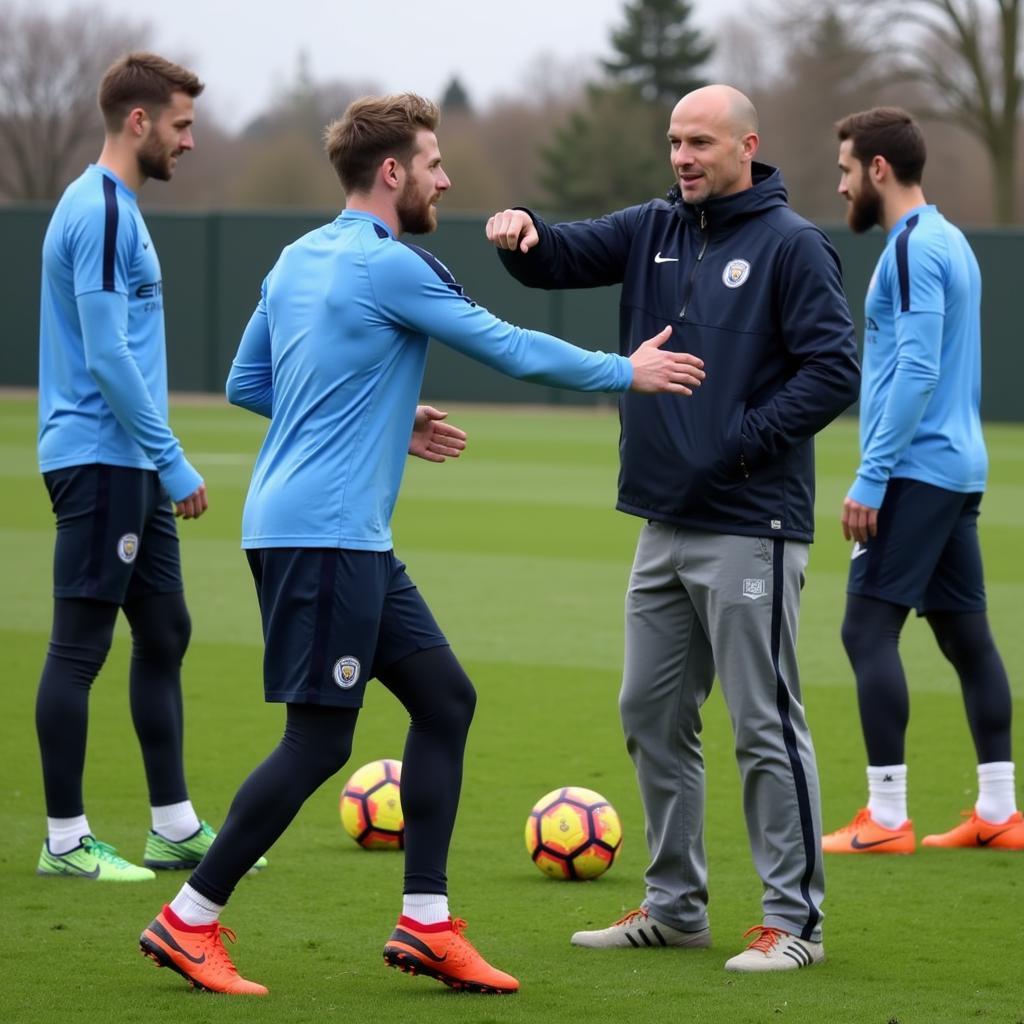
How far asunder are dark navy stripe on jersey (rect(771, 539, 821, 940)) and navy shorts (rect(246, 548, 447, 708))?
41.6 inches

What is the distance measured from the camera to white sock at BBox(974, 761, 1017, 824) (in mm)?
6297

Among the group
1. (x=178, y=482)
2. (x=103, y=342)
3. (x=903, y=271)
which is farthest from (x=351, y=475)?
(x=903, y=271)

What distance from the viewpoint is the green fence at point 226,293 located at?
32094 millimetres

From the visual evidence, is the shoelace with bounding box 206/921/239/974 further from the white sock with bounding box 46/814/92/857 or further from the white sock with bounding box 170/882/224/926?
the white sock with bounding box 46/814/92/857

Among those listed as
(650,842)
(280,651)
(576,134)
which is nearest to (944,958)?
(650,842)

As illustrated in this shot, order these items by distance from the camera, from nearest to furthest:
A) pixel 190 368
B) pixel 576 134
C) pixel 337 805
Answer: pixel 337 805
pixel 190 368
pixel 576 134

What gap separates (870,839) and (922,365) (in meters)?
1.63

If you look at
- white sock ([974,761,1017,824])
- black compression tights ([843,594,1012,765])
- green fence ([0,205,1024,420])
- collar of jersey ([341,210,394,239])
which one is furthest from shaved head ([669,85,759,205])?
green fence ([0,205,1024,420])

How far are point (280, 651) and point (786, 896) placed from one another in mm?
1489

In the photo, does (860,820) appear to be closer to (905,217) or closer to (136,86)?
(905,217)

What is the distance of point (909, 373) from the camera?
19.4ft

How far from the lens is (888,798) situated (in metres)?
6.17

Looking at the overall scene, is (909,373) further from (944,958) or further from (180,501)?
(180,501)

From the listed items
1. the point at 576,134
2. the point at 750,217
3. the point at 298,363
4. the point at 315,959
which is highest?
the point at 576,134
